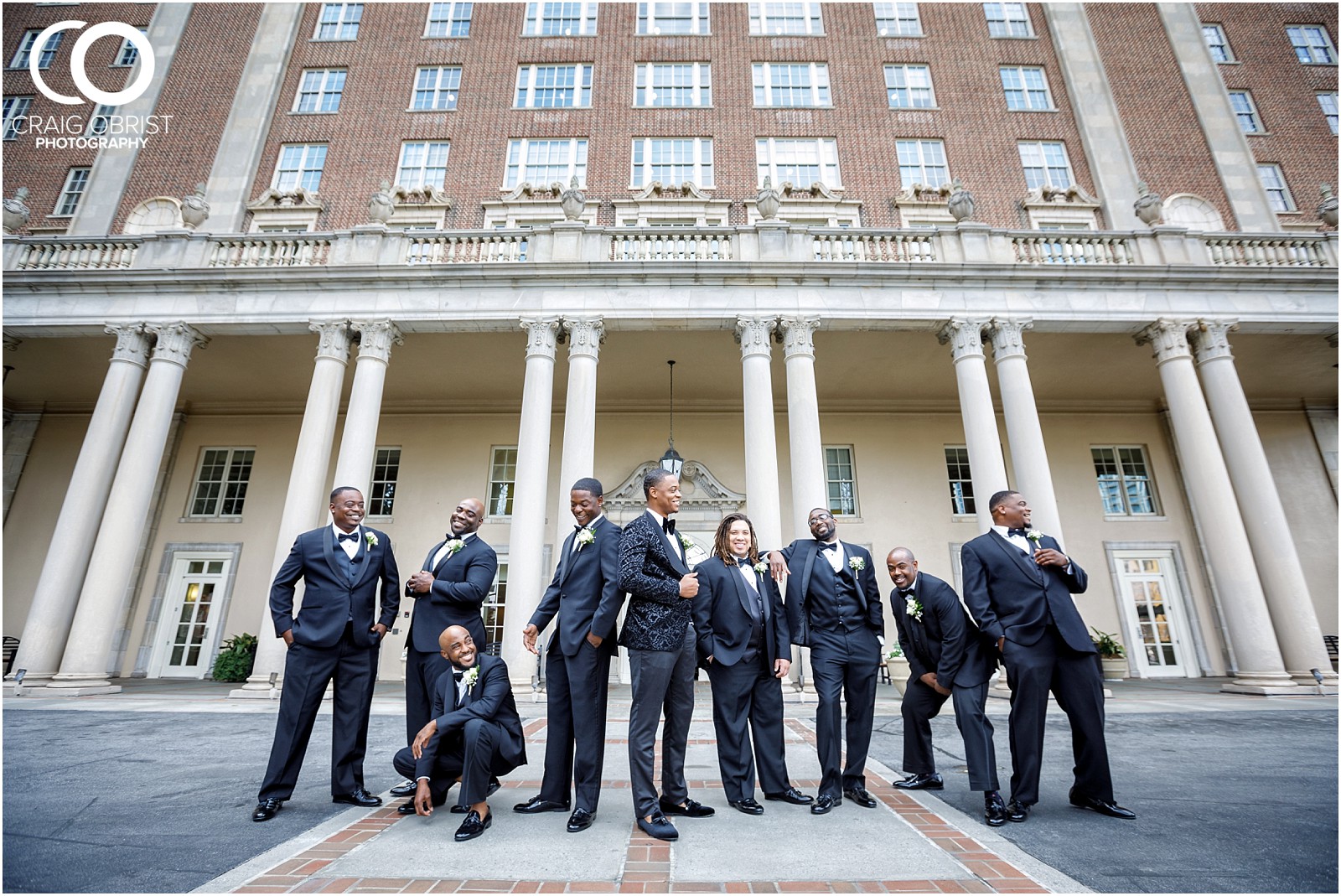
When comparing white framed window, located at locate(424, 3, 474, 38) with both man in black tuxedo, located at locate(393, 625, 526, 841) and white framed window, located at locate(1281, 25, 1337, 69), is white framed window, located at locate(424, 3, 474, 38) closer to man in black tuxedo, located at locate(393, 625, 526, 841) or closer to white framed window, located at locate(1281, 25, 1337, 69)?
white framed window, located at locate(1281, 25, 1337, 69)

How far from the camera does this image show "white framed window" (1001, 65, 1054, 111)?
18.8m

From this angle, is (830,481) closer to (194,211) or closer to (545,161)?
(545,161)

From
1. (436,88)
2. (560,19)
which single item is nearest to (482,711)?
(436,88)

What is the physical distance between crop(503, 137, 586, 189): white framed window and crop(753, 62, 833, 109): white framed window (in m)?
5.80

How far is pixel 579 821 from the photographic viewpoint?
3502mm

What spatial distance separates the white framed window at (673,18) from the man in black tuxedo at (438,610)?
21012 mm

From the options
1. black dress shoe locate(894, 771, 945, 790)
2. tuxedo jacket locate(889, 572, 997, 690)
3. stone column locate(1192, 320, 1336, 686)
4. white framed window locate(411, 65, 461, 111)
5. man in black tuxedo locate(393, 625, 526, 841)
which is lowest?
black dress shoe locate(894, 771, 945, 790)

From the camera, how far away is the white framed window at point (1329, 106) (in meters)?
18.8

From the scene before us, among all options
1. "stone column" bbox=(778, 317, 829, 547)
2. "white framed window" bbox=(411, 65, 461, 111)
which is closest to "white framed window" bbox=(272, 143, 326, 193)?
"white framed window" bbox=(411, 65, 461, 111)

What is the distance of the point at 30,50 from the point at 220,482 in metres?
17.3

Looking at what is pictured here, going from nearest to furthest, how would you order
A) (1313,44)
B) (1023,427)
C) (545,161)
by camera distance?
(1023,427), (545,161), (1313,44)

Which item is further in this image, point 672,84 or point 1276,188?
point 672,84

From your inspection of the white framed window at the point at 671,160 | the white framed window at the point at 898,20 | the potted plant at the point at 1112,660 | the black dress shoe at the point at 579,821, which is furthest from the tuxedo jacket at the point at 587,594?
the white framed window at the point at 898,20

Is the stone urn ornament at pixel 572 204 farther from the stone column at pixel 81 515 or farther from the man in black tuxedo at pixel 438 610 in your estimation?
the man in black tuxedo at pixel 438 610
